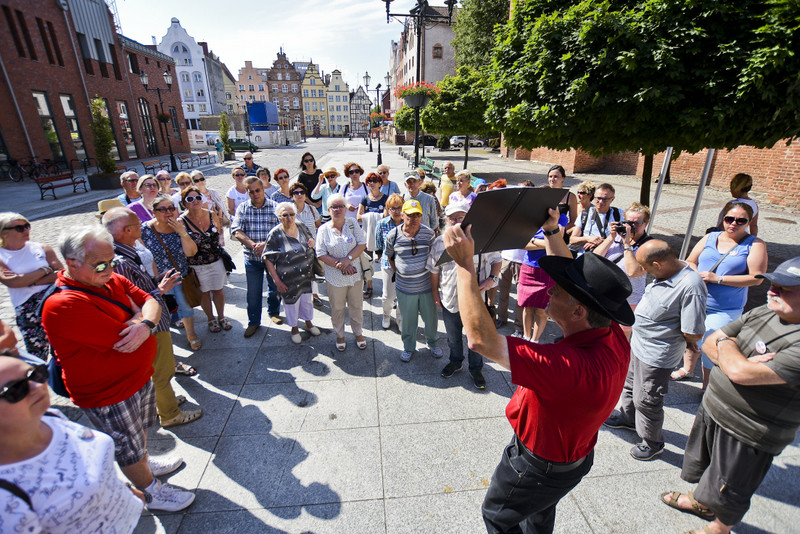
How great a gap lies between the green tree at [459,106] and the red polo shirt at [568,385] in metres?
15.3

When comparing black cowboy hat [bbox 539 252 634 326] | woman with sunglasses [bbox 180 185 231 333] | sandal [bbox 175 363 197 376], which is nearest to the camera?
black cowboy hat [bbox 539 252 634 326]

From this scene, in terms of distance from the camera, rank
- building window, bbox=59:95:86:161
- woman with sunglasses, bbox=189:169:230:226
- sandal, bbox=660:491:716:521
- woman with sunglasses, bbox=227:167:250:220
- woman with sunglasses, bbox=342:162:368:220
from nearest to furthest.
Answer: sandal, bbox=660:491:716:521, woman with sunglasses, bbox=189:169:230:226, woman with sunglasses, bbox=342:162:368:220, woman with sunglasses, bbox=227:167:250:220, building window, bbox=59:95:86:161

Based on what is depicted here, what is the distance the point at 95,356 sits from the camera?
2.32 metres

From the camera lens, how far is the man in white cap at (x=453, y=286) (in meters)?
3.92

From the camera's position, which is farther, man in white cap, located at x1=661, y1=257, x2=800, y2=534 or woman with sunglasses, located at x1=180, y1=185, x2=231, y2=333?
woman with sunglasses, located at x1=180, y1=185, x2=231, y2=333

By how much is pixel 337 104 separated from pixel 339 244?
98.3m

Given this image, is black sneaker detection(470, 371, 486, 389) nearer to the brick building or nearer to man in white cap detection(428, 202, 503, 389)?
man in white cap detection(428, 202, 503, 389)

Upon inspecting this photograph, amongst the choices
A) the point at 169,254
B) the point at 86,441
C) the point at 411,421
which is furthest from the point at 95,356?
the point at 411,421

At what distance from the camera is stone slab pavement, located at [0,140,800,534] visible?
8.61 feet

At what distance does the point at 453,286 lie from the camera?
3.90 meters

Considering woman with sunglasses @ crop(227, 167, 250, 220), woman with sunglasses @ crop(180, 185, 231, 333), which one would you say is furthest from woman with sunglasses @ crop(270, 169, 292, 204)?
woman with sunglasses @ crop(180, 185, 231, 333)

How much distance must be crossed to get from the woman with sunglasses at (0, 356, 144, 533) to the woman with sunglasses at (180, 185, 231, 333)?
3.28 meters

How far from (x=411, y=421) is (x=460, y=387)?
0.75 m

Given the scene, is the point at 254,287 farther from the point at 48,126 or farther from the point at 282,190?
the point at 48,126
